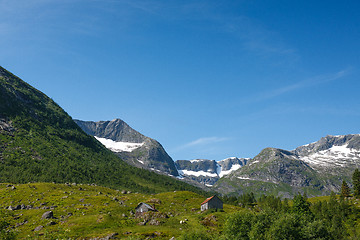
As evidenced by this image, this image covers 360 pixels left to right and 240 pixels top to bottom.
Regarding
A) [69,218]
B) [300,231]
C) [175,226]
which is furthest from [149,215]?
[300,231]

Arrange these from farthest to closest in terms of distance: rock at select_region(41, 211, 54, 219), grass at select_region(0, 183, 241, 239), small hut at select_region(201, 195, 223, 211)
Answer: small hut at select_region(201, 195, 223, 211) → rock at select_region(41, 211, 54, 219) → grass at select_region(0, 183, 241, 239)

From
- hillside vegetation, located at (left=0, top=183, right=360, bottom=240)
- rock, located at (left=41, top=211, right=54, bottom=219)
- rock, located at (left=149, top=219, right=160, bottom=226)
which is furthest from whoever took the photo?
rock, located at (left=41, top=211, right=54, bottom=219)

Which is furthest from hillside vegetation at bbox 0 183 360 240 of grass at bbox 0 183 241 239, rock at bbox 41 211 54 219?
rock at bbox 41 211 54 219

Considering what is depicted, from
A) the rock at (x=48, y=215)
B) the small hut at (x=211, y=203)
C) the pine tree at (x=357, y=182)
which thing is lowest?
the rock at (x=48, y=215)

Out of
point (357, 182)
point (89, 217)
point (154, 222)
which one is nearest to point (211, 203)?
point (154, 222)

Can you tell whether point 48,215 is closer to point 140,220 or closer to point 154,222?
point 140,220

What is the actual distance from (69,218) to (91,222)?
14.6m

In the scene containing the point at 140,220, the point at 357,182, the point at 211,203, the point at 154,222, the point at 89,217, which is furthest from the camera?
the point at 357,182

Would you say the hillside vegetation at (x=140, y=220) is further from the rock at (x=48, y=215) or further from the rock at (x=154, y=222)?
the rock at (x=48, y=215)

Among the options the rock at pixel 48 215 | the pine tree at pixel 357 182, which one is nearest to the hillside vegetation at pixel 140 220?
the rock at pixel 48 215

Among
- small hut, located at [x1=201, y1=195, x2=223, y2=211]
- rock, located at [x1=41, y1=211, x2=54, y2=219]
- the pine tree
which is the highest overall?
the pine tree

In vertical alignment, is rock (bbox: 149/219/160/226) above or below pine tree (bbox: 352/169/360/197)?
below

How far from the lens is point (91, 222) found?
10206cm

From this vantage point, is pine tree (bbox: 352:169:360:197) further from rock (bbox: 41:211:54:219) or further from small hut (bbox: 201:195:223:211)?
rock (bbox: 41:211:54:219)
